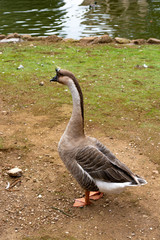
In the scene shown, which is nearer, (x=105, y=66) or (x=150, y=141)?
(x=150, y=141)

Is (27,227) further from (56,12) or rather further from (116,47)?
(56,12)

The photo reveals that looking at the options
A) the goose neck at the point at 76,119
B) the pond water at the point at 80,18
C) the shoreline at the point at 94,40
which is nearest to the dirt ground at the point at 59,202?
the goose neck at the point at 76,119

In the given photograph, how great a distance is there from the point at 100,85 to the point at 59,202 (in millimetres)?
4465

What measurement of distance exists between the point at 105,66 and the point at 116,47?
2.27 metres

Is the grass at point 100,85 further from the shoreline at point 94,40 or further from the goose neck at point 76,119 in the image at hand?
the goose neck at point 76,119

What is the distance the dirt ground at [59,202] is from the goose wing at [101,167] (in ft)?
1.87

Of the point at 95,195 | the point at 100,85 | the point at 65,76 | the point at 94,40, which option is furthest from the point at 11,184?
the point at 94,40

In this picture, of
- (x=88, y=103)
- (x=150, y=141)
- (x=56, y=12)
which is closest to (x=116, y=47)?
(x=88, y=103)

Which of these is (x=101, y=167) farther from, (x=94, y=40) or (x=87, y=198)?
(x=94, y=40)

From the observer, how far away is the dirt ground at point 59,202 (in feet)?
12.4

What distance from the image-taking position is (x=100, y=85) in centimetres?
812

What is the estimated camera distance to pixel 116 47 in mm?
11320

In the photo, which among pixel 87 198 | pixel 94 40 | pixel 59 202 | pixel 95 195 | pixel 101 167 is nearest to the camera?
pixel 101 167

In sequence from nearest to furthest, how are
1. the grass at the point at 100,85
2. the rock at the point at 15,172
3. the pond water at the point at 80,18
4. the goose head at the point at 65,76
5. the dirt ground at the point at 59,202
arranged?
the dirt ground at the point at 59,202 < the goose head at the point at 65,76 < the rock at the point at 15,172 < the grass at the point at 100,85 < the pond water at the point at 80,18
